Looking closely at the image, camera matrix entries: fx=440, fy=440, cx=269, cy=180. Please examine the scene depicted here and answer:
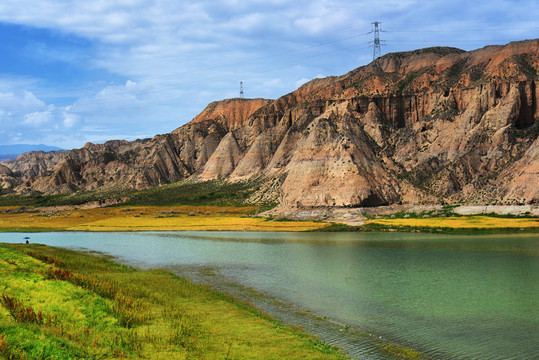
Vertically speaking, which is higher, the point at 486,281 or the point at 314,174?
the point at 314,174

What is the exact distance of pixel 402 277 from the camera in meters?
28.8

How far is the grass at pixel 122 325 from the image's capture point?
39.1 ft

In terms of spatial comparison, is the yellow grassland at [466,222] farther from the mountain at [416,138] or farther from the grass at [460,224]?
the mountain at [416,138]

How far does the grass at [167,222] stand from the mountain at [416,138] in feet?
33.8

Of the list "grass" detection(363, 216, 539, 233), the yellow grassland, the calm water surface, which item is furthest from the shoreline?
the yellow grassland

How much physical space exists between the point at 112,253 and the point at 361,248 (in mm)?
25137

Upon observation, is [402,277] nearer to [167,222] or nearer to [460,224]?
[460,224]

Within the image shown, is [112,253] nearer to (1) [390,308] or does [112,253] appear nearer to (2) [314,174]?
(1) [390,308]

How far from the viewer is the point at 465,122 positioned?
308 ft

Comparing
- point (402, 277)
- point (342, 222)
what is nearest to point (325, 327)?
point (402, 277)

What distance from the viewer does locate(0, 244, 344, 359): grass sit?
11.9m

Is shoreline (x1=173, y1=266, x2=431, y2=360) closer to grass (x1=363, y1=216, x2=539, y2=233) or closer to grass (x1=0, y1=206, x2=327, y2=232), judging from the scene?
grass (x1=363, y1=216, x2=539, y2=233)

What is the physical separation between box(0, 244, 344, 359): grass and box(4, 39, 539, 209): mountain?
59588mm

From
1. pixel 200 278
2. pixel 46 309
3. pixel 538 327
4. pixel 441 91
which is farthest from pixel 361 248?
pixel 441 91
